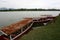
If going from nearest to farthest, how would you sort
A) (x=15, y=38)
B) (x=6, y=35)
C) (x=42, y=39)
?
(x=42, y=39) → (x=6, y=35) → (x=15, y=38)

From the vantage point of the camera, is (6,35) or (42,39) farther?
(6,35)

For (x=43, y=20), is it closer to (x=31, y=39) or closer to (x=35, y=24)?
(x=35, y=24)

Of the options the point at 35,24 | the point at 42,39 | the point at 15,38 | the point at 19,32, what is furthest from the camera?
the point at 35,24

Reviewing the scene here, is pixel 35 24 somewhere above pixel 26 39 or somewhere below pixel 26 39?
below

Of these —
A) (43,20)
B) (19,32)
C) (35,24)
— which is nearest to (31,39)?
(19,32)

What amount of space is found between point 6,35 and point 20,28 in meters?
4.87

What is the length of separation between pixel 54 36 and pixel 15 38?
4108 millimetres

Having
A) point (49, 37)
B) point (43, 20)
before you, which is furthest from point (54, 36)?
point (43, 20)

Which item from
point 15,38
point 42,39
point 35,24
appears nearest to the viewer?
point 42,39

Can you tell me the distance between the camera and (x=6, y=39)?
629 inches

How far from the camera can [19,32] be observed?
21.2m

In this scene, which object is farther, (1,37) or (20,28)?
(20,28)

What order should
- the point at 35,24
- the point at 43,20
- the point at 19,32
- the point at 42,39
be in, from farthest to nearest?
the point at 43,20
the point at 35,24
the point at 19,32
the point at 42,39

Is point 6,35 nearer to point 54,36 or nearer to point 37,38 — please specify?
point 37,38
